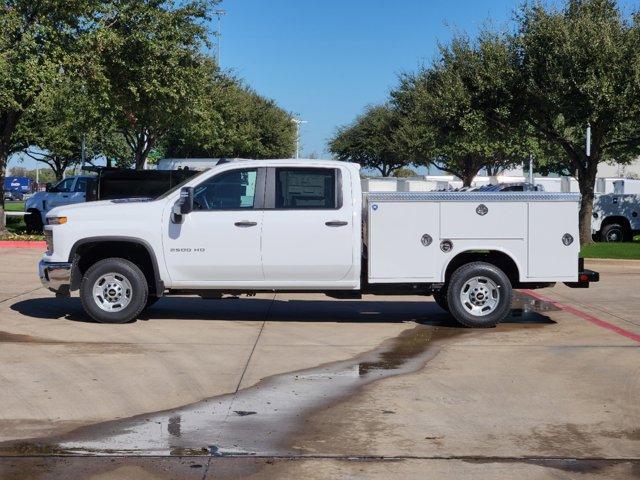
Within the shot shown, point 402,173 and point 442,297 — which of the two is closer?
point 442,297

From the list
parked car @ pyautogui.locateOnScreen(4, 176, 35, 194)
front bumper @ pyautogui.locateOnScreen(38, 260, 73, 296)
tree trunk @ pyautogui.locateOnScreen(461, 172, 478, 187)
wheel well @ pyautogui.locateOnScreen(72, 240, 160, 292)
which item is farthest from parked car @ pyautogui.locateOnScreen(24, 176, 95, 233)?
parked car @ pyautogui.locateOnScreen(4, 176, 35, 194)

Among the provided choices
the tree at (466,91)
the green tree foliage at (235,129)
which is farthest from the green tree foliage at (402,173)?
the tree at (466,91)

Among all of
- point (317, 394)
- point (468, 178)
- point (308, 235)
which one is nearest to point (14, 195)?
point (468, 178)

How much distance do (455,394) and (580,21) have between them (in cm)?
1713

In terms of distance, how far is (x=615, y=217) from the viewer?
28125 mm

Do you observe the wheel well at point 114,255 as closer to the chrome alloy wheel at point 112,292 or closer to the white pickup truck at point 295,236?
the white pickup truck at point 295,236

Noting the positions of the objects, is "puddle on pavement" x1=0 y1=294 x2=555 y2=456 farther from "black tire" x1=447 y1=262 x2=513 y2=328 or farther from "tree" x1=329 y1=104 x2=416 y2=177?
"tree" x1=329 y1=104 x2=416 y2=177

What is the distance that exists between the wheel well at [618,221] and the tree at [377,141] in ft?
77.6

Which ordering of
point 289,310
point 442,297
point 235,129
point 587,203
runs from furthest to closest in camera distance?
point 235,129 < point 587,203 < point 289,310 < point 442,297

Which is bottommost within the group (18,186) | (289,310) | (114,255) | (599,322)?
(599,322)

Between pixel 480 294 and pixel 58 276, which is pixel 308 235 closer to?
pixel 480 294

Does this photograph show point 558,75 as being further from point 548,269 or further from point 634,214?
point 548,269

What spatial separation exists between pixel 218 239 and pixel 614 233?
19980 mm

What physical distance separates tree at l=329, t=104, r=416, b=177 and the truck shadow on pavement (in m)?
38.3
